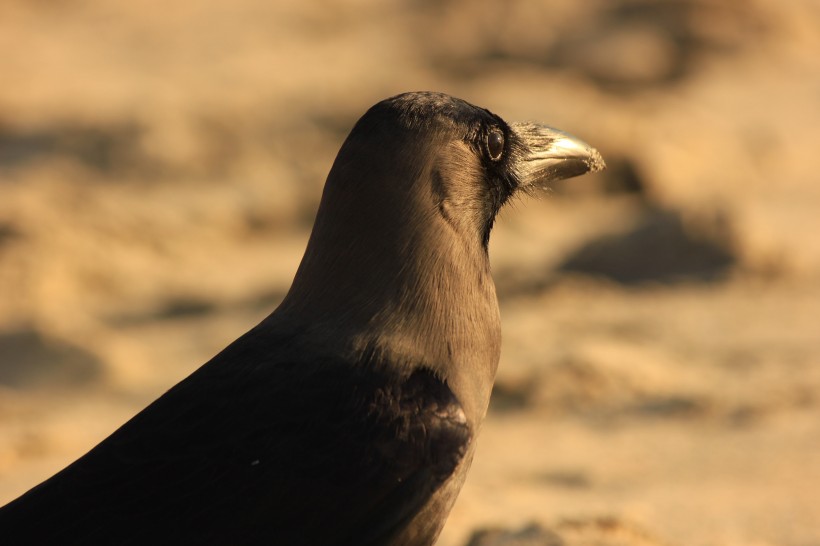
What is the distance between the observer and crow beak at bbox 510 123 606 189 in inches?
162

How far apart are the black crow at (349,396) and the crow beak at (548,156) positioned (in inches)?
9.1

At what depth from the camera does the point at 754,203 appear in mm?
9789

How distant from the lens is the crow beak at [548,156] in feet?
13.5

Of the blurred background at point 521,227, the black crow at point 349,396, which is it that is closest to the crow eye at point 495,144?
the black crow at point 349,396

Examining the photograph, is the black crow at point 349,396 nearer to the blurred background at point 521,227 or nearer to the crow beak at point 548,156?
the crow beak at point 548,156

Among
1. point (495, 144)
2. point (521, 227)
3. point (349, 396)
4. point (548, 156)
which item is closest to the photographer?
point (349, 396)

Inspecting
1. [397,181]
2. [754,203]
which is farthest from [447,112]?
[754,203]

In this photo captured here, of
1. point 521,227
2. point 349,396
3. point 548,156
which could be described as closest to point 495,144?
point 548,156

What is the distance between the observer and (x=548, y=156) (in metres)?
4.21

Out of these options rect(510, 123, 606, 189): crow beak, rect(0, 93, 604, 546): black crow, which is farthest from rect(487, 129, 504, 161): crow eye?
rect(510, 123, 606, 189): crow beak

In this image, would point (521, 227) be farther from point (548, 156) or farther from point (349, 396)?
point (349, 396)

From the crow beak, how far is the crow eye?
0.11 metres

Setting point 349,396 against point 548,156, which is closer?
point 349,396

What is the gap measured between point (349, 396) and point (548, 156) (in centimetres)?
128
